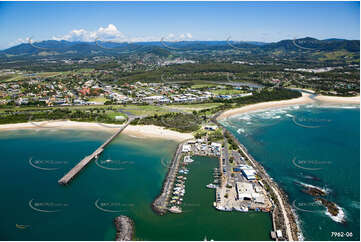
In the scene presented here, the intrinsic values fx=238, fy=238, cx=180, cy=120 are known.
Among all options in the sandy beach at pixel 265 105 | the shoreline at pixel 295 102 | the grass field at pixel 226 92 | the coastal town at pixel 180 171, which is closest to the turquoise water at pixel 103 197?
the coastal town at pixel 180 171

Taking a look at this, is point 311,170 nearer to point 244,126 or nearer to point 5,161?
point 244,126

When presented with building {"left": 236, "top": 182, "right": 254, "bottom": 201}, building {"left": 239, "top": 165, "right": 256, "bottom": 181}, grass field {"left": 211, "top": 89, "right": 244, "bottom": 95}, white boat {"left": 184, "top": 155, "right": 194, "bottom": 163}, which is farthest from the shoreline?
building {"left": 236, "top": 182, "right": 254, "bottom": 201}

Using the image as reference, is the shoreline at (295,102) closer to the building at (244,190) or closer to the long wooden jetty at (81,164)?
the long wooden jetty at (81,164)

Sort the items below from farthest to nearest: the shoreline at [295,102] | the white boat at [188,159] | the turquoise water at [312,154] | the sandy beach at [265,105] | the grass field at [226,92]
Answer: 1. the grass field at [226,92]
2. the shoreline at [295,102]
3. the sandy beach at [265,105]
4. the white boat at [188,159]
5. the turquoise water at [312,154]

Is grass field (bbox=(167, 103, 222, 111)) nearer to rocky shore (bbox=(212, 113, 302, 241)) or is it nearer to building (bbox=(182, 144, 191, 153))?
building (bbox=(182, 144, 191, 153))

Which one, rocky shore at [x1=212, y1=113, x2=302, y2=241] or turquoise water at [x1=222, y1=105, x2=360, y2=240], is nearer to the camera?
rocky shore at [x1=212, y1=113, x2=302, y2=241]

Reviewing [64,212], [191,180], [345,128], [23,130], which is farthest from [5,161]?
[345,128]

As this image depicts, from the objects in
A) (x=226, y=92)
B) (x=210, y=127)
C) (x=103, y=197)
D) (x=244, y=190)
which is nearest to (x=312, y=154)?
(x=244, y=190)
